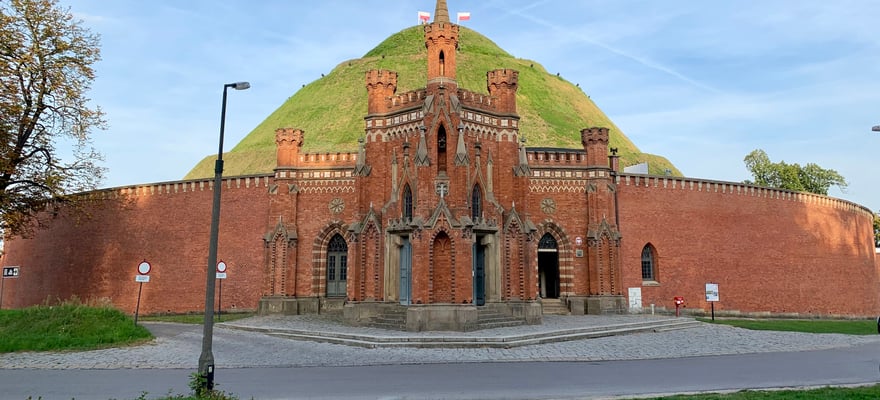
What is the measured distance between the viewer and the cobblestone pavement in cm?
1772

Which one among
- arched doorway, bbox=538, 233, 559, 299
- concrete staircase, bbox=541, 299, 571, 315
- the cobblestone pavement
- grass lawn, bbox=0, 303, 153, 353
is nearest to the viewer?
the cobblestone pavement

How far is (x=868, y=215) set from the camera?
51469mm

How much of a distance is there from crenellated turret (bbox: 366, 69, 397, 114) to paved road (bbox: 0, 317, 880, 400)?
13.1m

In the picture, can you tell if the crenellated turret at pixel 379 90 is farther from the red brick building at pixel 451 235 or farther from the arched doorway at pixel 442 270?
the arched doorway at pixel 442 270

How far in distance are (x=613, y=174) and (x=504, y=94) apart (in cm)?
985

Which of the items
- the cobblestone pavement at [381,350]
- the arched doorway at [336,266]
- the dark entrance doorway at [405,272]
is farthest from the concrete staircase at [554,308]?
the arched doorway at [336,266]

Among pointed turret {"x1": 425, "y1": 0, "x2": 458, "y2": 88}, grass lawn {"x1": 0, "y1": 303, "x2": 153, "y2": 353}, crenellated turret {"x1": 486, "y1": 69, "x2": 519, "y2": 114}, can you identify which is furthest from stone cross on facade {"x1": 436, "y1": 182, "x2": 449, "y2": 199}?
grass lawn {"x1": 0, "y1": 303, "x2": 153, "y2": 353}

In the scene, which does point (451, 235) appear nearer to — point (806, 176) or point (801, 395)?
point (801, 395)

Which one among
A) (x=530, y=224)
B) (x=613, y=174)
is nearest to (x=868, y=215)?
(x=613, y=174)

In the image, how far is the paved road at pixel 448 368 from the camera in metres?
12.8

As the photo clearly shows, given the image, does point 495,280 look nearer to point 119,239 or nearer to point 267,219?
point 267,219

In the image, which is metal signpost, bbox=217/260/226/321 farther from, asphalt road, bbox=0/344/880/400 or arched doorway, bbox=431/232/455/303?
asphalt road, bbox=0/344/880/400

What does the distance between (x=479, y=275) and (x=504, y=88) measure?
965cm

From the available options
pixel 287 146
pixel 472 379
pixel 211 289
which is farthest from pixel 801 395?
pixel 287 146
